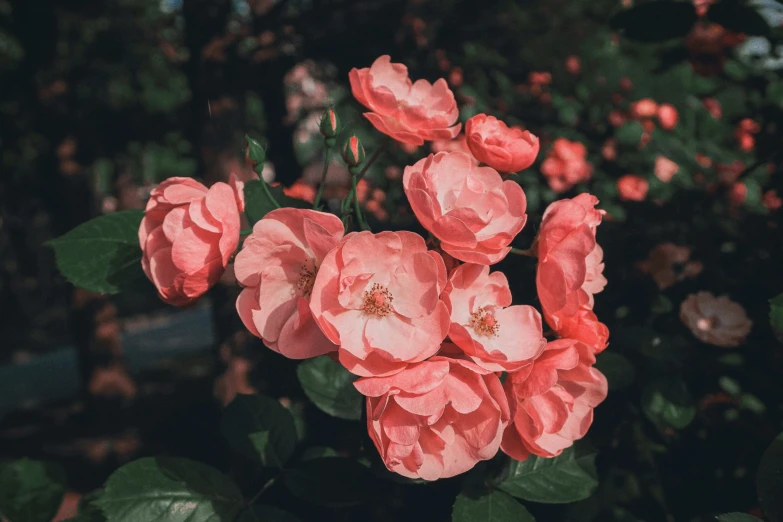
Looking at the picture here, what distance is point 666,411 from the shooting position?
3.53 feet

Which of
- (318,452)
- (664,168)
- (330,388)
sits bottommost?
(664,168)

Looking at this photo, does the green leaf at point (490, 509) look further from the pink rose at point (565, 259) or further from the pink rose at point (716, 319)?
the pink rose at point (716, 319)

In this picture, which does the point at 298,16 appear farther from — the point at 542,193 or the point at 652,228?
the point at 652,228

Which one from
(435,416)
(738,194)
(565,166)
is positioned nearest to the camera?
(435,416)

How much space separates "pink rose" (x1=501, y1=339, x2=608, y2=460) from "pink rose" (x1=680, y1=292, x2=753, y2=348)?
1.85 feet

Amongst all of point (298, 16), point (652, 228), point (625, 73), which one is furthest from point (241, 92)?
point (625, 73)

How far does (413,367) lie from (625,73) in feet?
14.7

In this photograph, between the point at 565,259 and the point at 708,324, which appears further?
the point at 708,324

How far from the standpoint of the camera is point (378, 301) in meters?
0.72

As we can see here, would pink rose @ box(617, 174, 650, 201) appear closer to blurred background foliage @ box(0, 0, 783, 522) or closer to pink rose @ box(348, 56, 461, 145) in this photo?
blurred background foliage @ box(0, 0, 783, 522)

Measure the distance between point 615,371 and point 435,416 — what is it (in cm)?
47

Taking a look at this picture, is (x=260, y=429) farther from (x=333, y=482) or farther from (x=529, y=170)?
(x=529, y=170)

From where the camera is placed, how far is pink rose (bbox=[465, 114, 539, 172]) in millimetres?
850

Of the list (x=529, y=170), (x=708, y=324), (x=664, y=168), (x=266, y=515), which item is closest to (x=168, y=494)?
(x=266, y=515)
